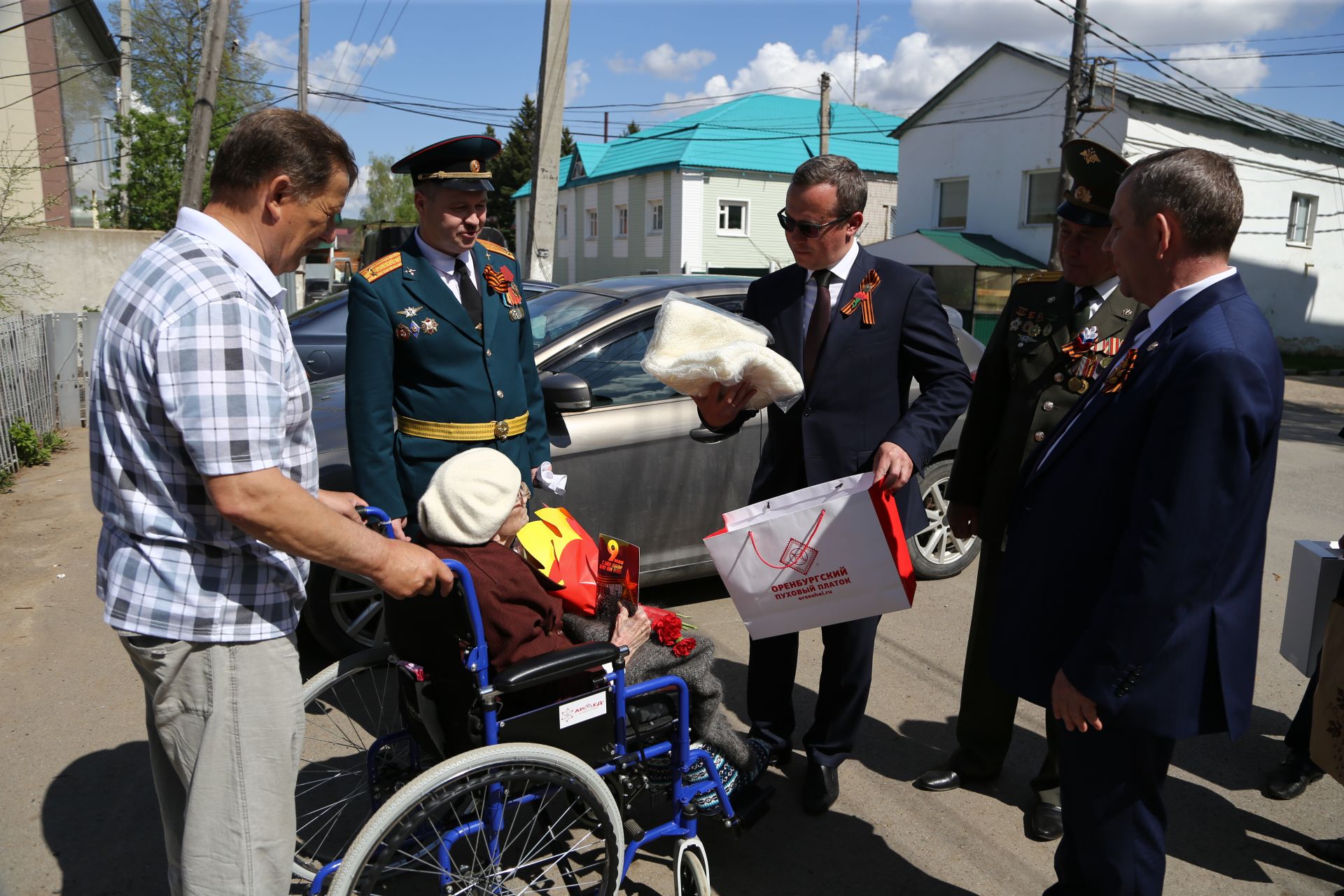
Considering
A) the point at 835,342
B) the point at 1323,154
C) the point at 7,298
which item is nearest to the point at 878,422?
the point at 835,342

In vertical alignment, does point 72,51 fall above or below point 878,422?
above

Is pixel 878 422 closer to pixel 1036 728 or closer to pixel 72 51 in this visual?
pixel 1036 728

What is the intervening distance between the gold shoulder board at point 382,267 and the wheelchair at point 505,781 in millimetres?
848

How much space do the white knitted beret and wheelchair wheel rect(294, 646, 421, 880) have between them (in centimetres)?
55

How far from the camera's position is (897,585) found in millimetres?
2721

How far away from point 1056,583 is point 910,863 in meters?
1.32

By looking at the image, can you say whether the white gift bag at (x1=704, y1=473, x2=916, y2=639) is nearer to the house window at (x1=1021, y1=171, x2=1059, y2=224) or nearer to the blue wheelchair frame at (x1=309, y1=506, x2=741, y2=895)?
the blue wheelchair frame at (x1=309, y1=506, x2=741, y2=895)

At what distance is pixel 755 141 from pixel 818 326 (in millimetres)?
32187

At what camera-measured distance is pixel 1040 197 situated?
23.2m

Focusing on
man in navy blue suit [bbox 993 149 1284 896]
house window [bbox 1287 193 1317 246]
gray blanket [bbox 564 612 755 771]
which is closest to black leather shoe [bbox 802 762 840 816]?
gray blanket [bbox 564 612 755 771]

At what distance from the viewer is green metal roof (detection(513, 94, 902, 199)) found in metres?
32.4

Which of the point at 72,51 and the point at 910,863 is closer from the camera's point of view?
the point at 910,863

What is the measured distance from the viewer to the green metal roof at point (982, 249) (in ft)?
71.4

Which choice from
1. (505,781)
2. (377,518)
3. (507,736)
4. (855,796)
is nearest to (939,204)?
(855,796)
